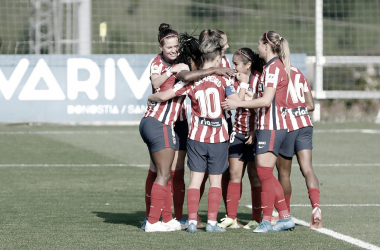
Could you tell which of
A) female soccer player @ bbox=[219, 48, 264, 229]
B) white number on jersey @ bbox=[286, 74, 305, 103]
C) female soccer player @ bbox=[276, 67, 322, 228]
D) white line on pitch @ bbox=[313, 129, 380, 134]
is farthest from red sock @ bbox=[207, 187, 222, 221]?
white line on pitch @ bbox=[313, 129, 380, 134]

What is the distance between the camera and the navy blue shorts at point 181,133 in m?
6.64

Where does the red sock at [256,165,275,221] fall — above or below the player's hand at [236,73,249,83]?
below

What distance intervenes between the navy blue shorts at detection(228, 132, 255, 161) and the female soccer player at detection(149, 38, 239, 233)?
0.39 meters

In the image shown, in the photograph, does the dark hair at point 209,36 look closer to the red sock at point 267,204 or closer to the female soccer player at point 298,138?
the female soccer player at point 298,138

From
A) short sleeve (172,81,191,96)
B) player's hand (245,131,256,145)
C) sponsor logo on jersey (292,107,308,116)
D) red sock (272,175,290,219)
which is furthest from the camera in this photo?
sponsor logo on jersey (292,107,308,116)

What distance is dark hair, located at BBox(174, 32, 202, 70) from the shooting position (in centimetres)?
647

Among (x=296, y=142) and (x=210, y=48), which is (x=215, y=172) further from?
(x=210, y=48)

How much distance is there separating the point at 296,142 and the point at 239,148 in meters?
0.56

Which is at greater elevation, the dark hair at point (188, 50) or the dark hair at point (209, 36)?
the dark hair at point (209, 36)

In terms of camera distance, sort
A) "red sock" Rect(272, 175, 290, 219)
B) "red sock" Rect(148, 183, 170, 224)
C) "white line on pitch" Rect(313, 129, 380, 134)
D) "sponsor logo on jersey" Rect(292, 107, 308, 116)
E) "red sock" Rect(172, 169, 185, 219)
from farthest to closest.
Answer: "white line on pitch" Rect(313, 129, 380, 134)
"red sock" Rect(172, 169, 185, 219)
"sponsor logo on jersey" Rect(292, 107, 308, 116)
"red sock" Rect(272, 175, 290, 219)
"red sock" Rect(148, 183, 170, 224)

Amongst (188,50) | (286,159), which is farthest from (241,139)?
(188,50)

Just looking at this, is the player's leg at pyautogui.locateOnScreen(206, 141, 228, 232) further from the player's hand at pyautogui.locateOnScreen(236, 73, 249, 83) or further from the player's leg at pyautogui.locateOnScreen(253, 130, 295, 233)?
the player's hand at pyautogui.locateOnScreen(236, 73, 249, 83)

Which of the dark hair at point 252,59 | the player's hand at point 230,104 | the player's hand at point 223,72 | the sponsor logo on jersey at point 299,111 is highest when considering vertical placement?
the dark hair at point 252,59

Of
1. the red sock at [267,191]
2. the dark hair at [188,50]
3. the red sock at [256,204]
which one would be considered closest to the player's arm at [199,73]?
the dark hair at [188,50]
